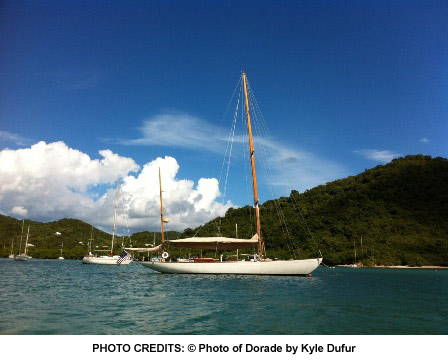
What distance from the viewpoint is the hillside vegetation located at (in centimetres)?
8319

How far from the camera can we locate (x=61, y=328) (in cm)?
1121

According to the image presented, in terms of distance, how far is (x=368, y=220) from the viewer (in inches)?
3585

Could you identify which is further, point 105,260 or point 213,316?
point 105,260

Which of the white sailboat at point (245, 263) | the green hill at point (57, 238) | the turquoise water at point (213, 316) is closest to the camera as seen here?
the turquoise water at point (213, 316)

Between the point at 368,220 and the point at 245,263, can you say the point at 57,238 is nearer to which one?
the point at 368,220

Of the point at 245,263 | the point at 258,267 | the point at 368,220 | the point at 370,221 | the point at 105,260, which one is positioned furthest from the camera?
the point at 368,220

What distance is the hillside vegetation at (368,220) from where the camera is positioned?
273ft

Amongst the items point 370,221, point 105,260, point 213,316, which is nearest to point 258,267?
point 213,316

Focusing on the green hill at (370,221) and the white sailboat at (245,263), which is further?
the green hill at (370,221)

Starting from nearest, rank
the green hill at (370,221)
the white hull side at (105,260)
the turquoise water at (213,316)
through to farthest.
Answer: the turquoise water at (213,316)
the white hull side at (105,260)
the green hill at (370,221)

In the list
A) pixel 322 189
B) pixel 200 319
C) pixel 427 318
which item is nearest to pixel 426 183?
pixel 322 189

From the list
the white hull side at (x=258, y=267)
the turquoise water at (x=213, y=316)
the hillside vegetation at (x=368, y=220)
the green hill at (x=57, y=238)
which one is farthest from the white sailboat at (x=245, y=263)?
the green hill at (x=57, y=238)

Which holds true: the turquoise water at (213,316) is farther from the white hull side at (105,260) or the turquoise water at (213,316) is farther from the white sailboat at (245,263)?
the white hull side at (105,260)

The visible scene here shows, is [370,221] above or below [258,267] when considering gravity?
above
